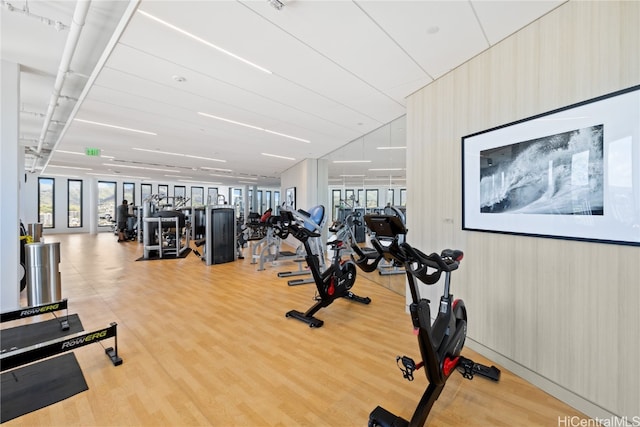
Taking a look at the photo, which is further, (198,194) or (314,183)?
(198,194)

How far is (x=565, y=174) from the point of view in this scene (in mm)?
1935

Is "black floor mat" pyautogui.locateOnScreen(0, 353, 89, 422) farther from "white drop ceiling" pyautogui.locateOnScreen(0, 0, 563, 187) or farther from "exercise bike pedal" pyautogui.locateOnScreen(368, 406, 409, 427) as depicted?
"white drop ceiling" pyautogui.locateOnScreen(0, 0, 563, 187)

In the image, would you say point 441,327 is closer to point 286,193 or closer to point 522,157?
point 522,157

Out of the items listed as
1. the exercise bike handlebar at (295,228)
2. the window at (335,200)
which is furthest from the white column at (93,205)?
the exercise bike handlebar at (295,228)

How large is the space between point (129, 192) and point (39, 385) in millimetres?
17038

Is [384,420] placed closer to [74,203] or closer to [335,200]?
[335,200]

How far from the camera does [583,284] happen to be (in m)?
1.86

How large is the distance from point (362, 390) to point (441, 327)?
0.83 m

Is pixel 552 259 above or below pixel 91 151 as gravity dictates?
below

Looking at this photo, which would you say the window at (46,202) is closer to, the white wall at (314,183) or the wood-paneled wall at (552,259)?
the white wall at (314,183)

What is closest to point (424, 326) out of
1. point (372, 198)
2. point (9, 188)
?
point (372, 198)

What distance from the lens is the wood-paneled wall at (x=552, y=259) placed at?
1683 millimetres

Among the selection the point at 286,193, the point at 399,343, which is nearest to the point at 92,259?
the point at 286,193

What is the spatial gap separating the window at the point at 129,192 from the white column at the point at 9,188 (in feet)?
48.1
